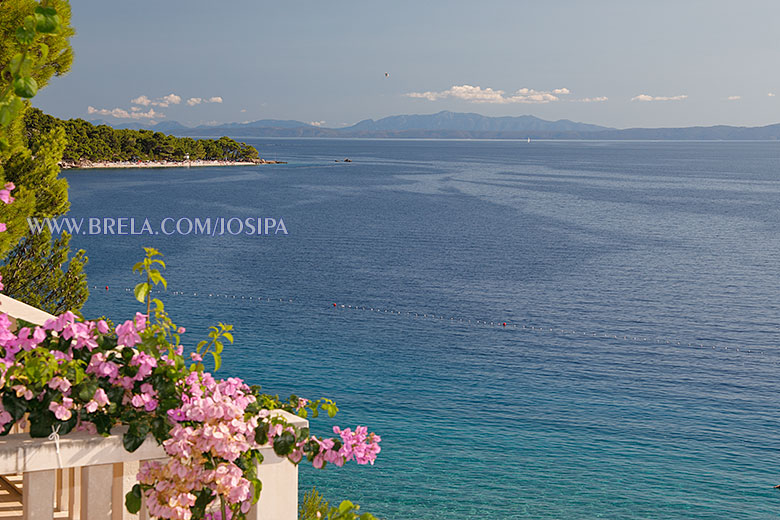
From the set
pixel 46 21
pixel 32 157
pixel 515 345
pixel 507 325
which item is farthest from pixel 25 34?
pixel 507 325

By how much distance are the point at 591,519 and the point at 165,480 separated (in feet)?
58.5

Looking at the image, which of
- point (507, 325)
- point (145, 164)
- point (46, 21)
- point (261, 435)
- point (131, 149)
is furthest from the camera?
point (131, 149)

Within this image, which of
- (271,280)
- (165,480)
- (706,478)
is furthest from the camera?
(271,280)

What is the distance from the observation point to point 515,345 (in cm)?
3291

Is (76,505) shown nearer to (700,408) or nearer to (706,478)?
(706,478)

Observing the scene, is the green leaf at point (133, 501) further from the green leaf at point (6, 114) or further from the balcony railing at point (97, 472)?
the green leaf at point (6, 114)

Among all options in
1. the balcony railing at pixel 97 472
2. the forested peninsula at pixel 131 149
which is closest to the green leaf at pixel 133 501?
the balcony railing at pixel 97 472

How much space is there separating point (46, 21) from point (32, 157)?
40.7 ft

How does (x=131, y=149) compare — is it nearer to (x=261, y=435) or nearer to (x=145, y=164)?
(x=145, y=164)

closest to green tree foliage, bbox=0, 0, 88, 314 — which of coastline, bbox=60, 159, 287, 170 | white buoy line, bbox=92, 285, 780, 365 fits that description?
white buoy line, bbox=92, 285, 780, 365

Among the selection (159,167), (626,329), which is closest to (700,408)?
(626,329)

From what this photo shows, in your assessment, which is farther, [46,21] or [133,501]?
[133,501]

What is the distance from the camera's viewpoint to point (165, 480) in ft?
9.21

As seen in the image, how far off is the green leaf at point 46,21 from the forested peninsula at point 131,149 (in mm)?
117414
